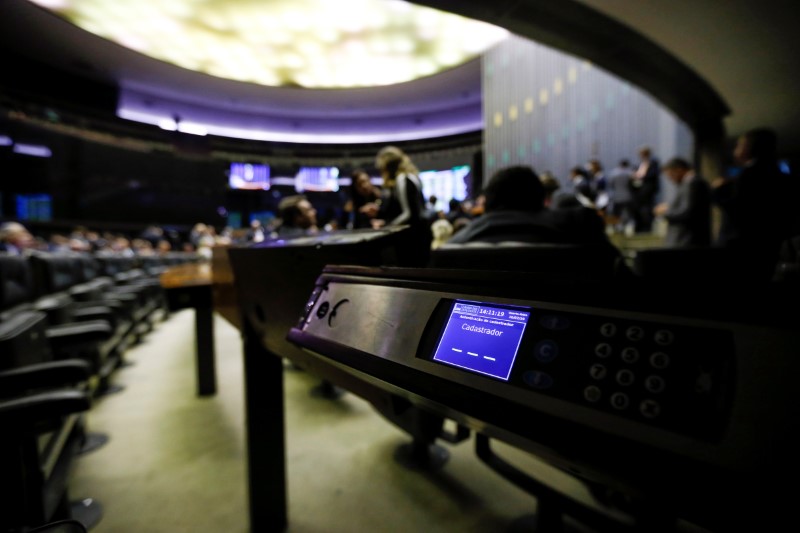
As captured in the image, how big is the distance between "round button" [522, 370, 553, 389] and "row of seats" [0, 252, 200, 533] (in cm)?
97

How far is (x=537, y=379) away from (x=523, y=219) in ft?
3.62

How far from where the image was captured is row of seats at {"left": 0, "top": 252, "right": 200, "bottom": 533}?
2.61 feet

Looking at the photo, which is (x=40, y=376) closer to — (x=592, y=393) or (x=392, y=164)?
(x=592, y=393)

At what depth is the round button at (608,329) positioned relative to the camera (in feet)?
0.92

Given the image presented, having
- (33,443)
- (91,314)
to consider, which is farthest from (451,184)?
(91,314)

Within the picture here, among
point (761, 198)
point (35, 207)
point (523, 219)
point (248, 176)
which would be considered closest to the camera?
point (523, 219)

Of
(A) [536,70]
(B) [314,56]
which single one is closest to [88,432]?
(B) [314,56]

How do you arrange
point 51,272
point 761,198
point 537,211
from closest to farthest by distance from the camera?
1. point 537,211
2. point 51,272
3. point 761,198

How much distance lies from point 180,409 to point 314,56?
553 cm

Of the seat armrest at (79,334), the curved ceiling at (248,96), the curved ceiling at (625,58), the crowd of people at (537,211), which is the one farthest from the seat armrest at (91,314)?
the curved ceiling at (248,96)

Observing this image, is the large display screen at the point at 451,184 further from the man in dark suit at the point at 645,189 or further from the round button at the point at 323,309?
the man in dark suit at the point at 645,189

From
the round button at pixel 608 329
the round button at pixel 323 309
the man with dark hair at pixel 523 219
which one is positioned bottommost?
the round button at pixel 323 309

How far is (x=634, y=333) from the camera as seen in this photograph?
271 mm

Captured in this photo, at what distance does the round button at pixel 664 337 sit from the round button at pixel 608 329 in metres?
0.03
